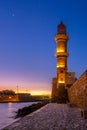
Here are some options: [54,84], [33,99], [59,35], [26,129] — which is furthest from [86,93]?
[33,99]

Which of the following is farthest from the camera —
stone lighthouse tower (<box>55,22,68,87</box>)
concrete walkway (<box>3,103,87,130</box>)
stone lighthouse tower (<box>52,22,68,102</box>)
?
stone lighthouse tower (<box>55,22,68,87</box>)

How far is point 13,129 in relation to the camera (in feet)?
30.0

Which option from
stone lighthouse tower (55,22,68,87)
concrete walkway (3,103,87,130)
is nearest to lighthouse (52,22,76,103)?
stone lighthouse tower (55,22,68,87)

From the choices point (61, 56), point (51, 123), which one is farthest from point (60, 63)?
point (51, 123)

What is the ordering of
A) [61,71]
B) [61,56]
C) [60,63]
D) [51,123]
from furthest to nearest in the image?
1. [61,56]
2. [60,63]
3. [61,71]
4. [51,123]

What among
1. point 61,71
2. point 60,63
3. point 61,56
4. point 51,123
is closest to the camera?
point 51,123

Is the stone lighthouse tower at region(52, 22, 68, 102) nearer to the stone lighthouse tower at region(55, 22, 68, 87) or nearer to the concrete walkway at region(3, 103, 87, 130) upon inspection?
the stone lighthouse tower at region(55, 22, 68, 87)

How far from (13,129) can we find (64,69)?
4681 cm

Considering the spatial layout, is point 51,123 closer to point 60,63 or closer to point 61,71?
point 61,71

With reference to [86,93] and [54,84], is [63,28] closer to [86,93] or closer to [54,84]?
[54,84]

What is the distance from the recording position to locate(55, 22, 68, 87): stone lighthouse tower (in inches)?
2136

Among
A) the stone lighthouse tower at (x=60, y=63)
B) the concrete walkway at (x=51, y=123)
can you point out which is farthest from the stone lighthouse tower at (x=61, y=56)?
the concrete walkway at (x=51, y=123)

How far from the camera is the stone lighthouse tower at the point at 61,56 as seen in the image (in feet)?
178

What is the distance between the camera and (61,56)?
184ft
